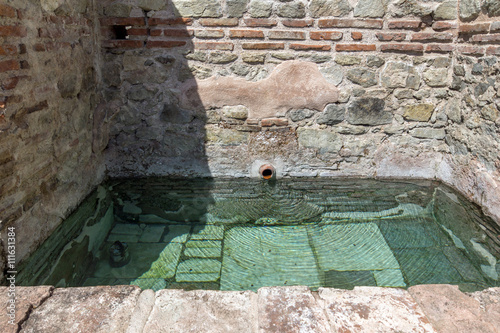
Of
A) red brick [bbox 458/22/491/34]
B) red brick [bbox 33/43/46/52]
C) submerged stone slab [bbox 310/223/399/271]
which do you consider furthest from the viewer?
red brick [bbox 458/22/491/34]

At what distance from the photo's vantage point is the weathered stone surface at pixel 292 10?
300cm

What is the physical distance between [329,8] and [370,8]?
349 millimetres

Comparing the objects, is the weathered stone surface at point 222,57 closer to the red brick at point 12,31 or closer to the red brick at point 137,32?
the red brick at point 137,32

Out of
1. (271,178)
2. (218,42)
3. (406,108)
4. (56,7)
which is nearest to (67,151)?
(56,7)

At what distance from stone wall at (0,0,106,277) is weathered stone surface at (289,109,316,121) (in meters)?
1.75

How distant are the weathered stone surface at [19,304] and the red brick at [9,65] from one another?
3.59 feet

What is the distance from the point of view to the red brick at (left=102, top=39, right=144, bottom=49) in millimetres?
3078

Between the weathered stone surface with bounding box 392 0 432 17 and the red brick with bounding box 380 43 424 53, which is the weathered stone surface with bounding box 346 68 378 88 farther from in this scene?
the weathered stone surface with bounding box 392 0 432 17

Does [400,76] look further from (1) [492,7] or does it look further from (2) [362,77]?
(1) [492,7]

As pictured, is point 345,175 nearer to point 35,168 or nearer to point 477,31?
point 477,31

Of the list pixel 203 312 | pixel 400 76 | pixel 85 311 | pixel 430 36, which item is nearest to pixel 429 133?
pixel 400 76

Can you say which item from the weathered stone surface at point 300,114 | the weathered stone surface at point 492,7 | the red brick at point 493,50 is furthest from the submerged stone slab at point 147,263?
the weathered stone surface at point 492,7

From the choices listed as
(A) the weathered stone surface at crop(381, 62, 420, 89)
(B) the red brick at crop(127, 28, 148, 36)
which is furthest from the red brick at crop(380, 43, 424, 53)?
(B) the red brick at crop(127, 28, 148, 36)

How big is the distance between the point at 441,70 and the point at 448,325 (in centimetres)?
259
